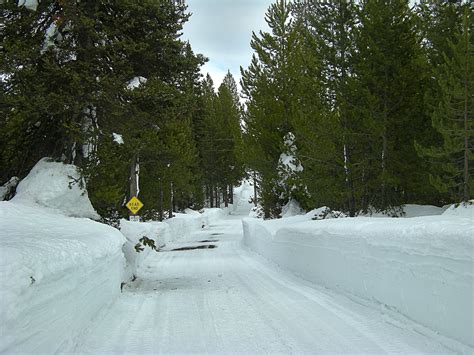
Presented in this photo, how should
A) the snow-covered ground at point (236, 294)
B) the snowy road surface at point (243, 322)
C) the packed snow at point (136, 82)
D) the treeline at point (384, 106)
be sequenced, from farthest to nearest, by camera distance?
the treeline at point (384, 106), the packed snow at point (136, 82), the snowy road surface at point (243, 322), the snow-covered ground at point (236, 294)

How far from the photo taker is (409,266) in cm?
562

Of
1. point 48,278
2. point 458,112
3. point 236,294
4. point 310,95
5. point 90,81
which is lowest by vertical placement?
point 236,294

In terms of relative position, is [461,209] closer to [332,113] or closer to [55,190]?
[332,113]

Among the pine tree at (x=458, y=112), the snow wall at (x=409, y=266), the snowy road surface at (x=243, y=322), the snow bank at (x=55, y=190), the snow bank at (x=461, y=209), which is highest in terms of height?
the pine tree at (x=458, y=112)

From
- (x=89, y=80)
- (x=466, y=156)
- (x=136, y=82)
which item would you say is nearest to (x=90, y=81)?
(x=89, y=80)

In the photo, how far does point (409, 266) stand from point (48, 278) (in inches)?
169

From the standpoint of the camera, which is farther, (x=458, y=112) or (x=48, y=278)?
(x=458, y=112)

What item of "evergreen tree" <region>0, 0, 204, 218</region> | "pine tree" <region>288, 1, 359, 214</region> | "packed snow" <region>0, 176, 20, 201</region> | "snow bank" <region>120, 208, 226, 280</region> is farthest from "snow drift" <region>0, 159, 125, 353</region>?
"pine tree" <region>288, 1, 359, 214</region>

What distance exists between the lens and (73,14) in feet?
31.2

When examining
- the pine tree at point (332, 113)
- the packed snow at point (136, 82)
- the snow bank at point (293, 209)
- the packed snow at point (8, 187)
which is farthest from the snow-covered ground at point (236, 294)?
the snow bank at point (293, 209)

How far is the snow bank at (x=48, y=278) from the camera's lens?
3706 millimetres

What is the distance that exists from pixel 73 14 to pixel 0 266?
7299mm

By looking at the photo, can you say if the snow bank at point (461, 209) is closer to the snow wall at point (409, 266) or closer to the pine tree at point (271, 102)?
the snow wall at point (409, 266)

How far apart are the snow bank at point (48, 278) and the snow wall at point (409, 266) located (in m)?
4.13
